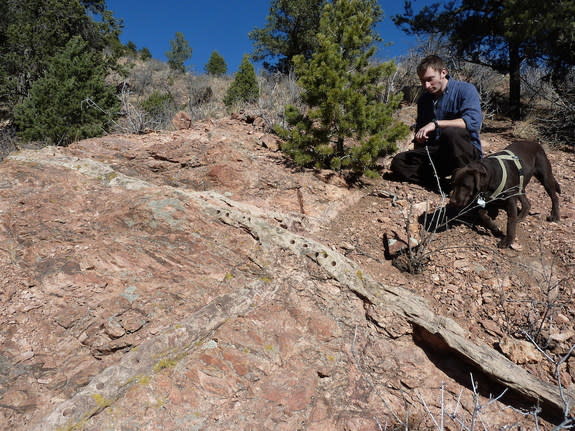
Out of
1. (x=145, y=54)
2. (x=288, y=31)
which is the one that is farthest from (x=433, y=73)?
(x=145, y=54)

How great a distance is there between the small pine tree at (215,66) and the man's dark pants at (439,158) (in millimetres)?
24356

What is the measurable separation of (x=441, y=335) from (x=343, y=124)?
2.19 metres

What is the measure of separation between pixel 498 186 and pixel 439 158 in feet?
2.58

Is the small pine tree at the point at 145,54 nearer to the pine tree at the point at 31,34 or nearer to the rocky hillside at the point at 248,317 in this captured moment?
the pine tree at the point at 31,34

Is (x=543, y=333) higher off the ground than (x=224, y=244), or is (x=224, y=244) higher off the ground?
(x=224, y=244)

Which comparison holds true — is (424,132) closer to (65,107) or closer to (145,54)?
(65,107)

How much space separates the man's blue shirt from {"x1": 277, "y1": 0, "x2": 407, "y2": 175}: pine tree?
1.27ft

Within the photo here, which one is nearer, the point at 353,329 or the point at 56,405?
the point at 56,405

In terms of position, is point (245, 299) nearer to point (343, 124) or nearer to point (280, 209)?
point (280, 209)

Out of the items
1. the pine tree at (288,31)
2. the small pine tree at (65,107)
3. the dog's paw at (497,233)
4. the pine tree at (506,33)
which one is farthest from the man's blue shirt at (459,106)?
the pine tree at (288,31)

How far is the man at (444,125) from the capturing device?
10.4ft

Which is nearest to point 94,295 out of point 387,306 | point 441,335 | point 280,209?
point 280,209

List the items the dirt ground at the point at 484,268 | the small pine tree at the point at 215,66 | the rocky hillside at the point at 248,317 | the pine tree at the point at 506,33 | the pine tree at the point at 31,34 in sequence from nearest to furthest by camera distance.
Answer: the rocky hillside at the point at 248,317 < the dirt ground at the point at 484,268 < the pine tree at the point at 506,33 < the pine tree at the point at 31,34 < the small pine tree at the point at 215,66

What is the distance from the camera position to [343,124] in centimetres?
329
